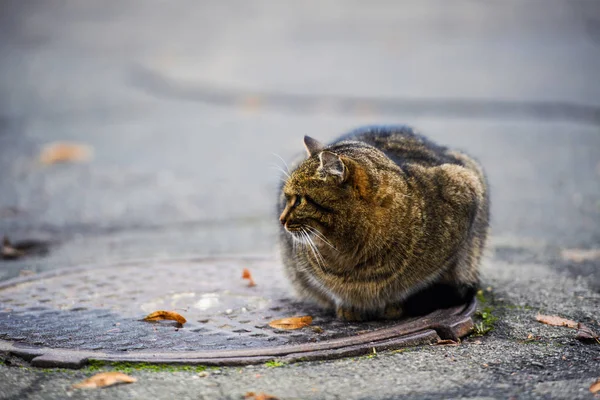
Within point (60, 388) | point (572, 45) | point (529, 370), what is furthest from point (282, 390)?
point (572, 45)

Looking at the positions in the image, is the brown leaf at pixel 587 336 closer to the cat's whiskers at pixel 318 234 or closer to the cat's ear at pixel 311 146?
the cat's whiskers at pixel 318 234

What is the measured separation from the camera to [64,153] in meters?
7.59

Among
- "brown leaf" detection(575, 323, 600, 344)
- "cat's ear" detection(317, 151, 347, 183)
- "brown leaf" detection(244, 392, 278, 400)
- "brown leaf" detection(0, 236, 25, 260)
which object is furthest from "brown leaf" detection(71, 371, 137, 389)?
"brown leaf" detection(0, 236, 25, 260)

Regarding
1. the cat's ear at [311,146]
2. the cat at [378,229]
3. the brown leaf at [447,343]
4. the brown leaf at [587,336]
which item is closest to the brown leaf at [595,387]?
the brown leaf at [587,336]

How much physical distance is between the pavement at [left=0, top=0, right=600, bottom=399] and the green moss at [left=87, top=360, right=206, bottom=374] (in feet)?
0.08

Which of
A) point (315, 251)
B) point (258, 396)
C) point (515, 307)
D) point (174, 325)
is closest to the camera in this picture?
point (258, 396)

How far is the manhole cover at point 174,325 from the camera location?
3.22 meters

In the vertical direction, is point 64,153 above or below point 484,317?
above

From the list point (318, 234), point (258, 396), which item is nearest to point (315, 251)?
point (318, 234)

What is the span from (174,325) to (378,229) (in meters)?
1.00

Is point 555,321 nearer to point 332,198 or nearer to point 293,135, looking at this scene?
point 332,198

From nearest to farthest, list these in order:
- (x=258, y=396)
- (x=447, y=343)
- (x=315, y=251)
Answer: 1. (x=258, y=396)
2. (x=447, y=343)
3. (x=315, y=251)

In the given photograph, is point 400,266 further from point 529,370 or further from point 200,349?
point 200,349

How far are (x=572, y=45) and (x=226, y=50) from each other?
17.3 ft
